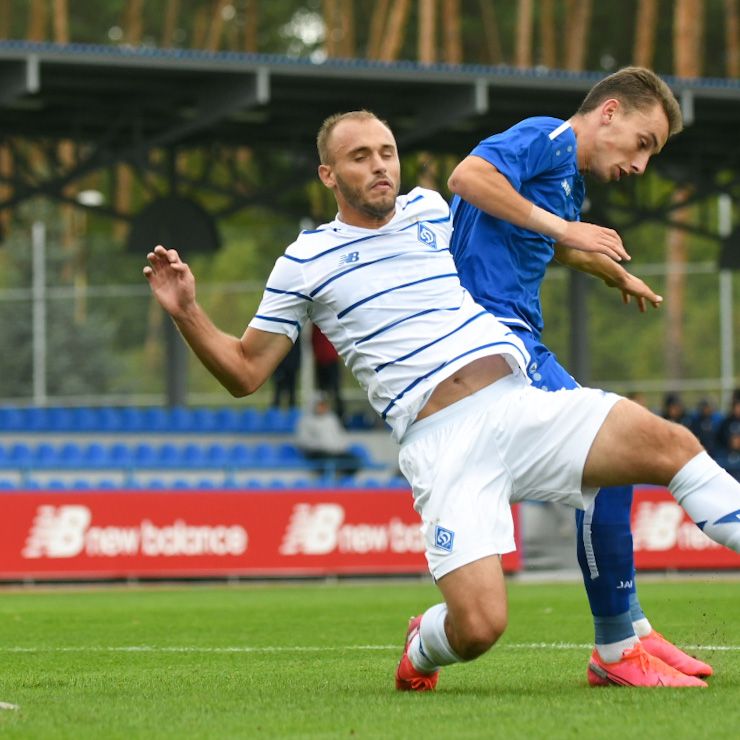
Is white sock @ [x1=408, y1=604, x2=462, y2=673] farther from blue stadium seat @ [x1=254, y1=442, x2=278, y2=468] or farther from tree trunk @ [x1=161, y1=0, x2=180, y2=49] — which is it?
tree trunk @ [x1=161, y1=0, x2=180, y2=49]

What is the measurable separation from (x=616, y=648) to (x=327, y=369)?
71.8 ft

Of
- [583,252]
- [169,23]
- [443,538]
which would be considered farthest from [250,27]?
[443,538]

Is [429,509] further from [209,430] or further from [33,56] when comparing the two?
[209,430]

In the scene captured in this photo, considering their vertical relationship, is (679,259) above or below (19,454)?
above

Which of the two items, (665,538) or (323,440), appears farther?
(323,440)

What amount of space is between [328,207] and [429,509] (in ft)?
79.1

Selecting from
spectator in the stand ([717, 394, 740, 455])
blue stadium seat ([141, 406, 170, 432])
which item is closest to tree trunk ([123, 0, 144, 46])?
blue stadium seat ([141, 406, 170, 432])

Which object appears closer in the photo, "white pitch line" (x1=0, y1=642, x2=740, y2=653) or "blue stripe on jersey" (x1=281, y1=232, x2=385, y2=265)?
"blue stripe on jersey" (x1=281, y1=232, x2=385, y2=265)

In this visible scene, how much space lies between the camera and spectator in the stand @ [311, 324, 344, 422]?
27.2 meters

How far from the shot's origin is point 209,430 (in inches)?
1039

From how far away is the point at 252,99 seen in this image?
860 inches

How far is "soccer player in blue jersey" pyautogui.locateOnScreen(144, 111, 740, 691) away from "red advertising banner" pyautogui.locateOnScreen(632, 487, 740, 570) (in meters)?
13.3

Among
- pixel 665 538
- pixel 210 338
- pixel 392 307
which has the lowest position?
pixel 665 538

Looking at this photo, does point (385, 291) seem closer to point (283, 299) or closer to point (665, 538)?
point (283, 299)
